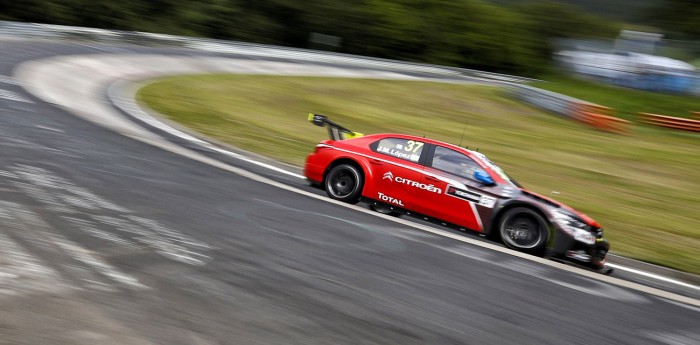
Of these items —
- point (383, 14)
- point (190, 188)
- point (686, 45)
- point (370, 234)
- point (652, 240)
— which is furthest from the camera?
point (383, 14)

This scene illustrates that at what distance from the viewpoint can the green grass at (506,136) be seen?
13634mm

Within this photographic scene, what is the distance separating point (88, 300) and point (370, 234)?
398 centimetres

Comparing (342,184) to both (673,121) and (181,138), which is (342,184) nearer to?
(181,138)

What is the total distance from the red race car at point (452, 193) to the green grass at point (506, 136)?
1.66 meters

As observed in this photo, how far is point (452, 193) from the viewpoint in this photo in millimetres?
10242

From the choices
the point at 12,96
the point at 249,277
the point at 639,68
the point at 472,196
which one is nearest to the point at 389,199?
the point at 472,196

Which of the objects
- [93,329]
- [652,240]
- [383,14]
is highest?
[383,14]

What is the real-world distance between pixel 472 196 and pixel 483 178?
299mm

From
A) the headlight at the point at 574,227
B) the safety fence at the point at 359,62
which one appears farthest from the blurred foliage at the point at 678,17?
the headlight at the point at 574,227

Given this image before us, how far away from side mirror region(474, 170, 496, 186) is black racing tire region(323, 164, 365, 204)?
5.47ft

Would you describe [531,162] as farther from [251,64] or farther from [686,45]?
[686,45]

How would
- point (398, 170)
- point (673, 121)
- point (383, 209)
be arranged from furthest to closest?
1. point (673, 121)
2. point (383, 209)
3. point (398, 170)

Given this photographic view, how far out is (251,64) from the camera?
101ft

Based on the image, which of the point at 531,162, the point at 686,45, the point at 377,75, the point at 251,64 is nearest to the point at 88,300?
the point at 531,162
